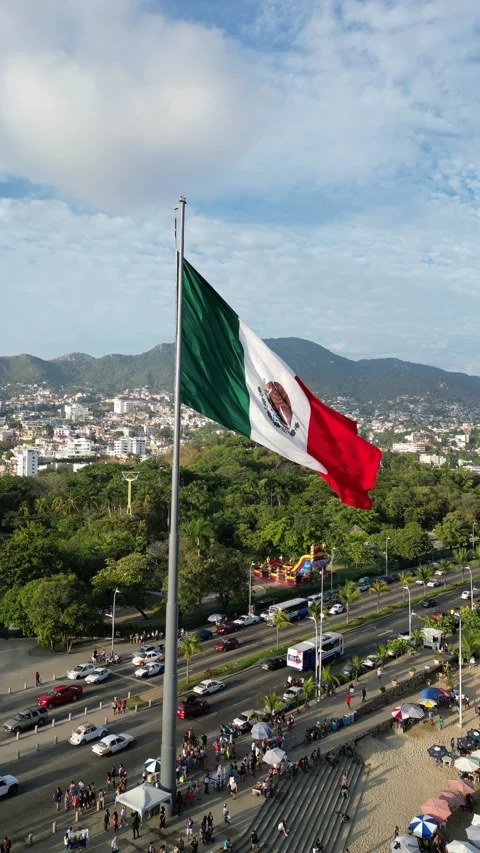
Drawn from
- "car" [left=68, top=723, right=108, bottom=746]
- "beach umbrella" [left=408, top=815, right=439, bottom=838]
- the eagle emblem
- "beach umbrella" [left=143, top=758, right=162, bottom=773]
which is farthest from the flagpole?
"car" [left=68, top=723, right=108, bottom=746]

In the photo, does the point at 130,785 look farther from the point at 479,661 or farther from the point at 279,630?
the point at 479,661

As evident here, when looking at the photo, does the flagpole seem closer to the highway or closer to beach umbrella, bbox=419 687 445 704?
the highway

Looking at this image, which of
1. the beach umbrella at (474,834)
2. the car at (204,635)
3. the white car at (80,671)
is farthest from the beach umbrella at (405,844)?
the car at (204,635)

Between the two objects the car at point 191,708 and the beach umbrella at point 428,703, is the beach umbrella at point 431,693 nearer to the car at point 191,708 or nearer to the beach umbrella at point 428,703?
the beach umbrella at point 428,703

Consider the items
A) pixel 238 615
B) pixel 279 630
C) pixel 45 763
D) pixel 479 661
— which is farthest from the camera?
pixel 238 615

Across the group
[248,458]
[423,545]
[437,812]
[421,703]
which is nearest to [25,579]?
[421,703]

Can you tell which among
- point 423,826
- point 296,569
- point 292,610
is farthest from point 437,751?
point 296,569
